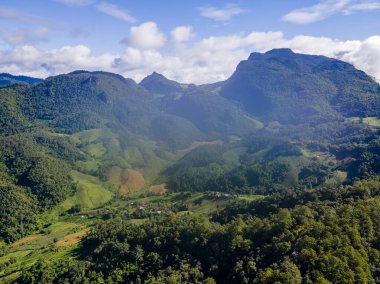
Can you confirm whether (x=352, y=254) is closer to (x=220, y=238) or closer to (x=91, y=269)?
(x=220, y=238)

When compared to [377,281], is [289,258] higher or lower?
higher

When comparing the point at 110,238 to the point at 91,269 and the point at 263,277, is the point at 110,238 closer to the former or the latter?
the point at 91,269

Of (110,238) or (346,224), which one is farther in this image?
(110,238)

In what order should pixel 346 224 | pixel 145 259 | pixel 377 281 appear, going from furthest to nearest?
pixel 145 259 < pixel 346 224 < pixel 377 281

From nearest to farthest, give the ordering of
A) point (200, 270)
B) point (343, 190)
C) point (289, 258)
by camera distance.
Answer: point (289, 258) < point (200, 270) < point (343, 190)

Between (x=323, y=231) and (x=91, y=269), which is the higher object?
(x=323, y=231)

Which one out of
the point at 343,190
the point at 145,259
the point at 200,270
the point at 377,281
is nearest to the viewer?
the point at 377,281

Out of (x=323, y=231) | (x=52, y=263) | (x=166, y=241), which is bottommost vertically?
(x=52, y=263)

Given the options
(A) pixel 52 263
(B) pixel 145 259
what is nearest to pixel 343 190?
(B) pixel 145 259

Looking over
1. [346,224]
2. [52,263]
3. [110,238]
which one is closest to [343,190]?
[346,224]
